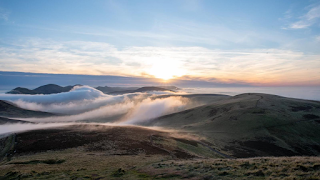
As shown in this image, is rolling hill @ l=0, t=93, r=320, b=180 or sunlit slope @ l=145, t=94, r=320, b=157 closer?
rolling hill @ l=0, t=93, r=320, b=180

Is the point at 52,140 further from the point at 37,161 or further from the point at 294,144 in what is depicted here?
the point at 294,144

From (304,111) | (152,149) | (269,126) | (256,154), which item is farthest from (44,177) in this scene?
(304,111)

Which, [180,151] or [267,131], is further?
[267,131]

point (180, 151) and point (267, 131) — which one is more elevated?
point (180, 151)

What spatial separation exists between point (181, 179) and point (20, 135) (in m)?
62.2

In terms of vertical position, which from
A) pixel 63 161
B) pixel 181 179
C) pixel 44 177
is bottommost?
pixel 63 161

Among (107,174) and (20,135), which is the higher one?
(107,174)

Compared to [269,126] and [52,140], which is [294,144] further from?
[52,140]

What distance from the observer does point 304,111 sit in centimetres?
11562

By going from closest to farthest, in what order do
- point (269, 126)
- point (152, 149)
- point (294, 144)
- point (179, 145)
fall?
1. point (152, 149)
2. point (179, 145)
3. point (294, 144)
4. point (269, 126)

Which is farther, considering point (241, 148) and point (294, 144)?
point (294, 144)

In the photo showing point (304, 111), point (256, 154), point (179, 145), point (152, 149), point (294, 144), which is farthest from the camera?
point (304, 111)

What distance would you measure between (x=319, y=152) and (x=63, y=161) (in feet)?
276

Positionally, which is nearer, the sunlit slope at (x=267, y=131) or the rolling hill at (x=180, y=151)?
the rolling hill at (x=180, y=151)
